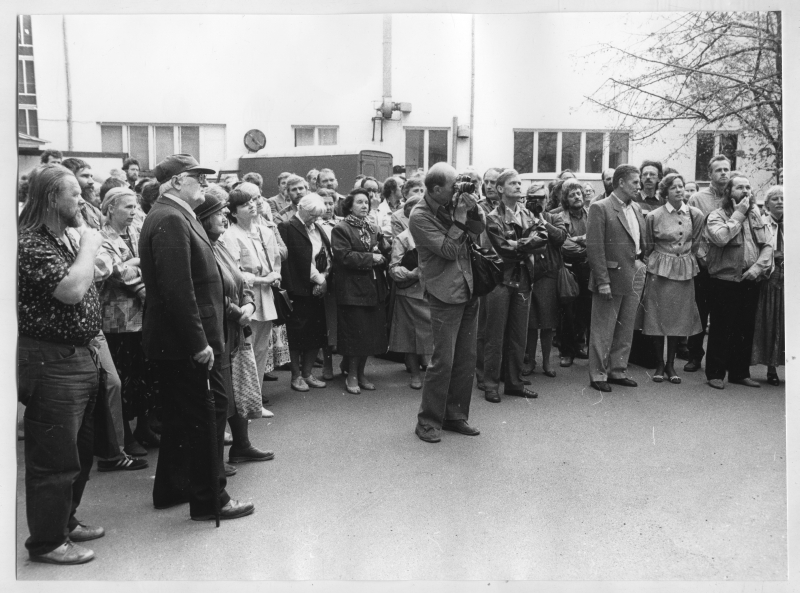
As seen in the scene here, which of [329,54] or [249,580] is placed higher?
[329,54]

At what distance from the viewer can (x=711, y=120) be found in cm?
474

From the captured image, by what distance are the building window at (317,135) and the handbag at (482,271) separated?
3.61 ft

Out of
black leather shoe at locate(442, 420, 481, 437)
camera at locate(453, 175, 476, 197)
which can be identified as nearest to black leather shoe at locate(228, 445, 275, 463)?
black leather shoe at locate(442, 420, 481, 437)

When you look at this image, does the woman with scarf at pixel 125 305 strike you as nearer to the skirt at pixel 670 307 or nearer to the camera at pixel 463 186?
the camera at pixel 463 186

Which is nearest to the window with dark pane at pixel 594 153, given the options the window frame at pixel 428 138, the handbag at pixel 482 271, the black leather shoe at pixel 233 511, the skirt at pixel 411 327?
the window frame at pixel 428 138

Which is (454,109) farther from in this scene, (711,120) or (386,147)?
(711,120)

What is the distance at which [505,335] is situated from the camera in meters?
5.84

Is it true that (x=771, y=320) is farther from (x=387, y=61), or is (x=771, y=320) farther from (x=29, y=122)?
(x=29, y=122)

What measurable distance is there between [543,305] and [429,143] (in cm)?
210

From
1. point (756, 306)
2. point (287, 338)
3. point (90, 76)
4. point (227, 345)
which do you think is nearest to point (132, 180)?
point (90, 76)

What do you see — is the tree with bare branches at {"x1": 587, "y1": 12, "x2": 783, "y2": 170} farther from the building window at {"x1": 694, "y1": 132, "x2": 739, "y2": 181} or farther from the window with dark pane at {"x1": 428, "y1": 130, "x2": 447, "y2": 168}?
the window with dark pane at {"x1": 428, "y1": 130, "x2": 447, "y2": 168}

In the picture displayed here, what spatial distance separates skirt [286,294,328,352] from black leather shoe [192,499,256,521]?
2171 millimetres

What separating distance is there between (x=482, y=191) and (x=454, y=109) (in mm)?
1303

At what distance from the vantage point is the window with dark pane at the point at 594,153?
15.7 ft
